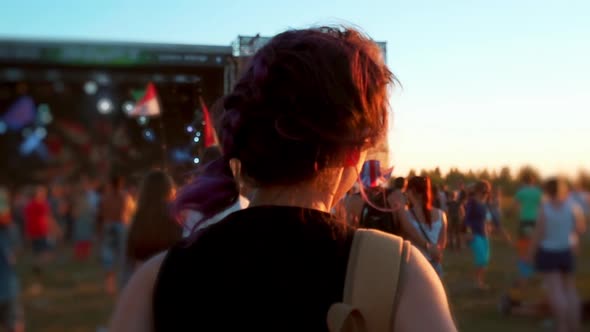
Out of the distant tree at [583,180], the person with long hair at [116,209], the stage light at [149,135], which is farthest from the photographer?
the stage light at [149,135]

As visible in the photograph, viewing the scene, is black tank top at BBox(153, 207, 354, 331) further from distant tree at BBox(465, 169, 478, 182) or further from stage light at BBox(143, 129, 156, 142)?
stage light at BBox(143, 129, 156, 142)

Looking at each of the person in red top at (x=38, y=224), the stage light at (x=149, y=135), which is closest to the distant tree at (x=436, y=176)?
the stage light at (x=149, y=135)

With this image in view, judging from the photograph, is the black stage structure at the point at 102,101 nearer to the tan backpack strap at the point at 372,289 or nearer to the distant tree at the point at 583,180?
the tan backpack strap at the point at 372,289

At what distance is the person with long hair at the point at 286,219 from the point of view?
2.94 feet

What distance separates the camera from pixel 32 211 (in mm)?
6387

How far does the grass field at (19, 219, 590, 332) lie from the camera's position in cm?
303

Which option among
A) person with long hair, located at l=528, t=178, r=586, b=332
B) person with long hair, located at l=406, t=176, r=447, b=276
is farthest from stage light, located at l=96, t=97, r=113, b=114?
person with long hair, located at l=528, t=178, r=586, b=332

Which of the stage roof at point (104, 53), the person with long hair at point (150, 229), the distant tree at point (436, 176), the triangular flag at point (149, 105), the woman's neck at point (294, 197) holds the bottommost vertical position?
the person with long hair at point (150, 229)

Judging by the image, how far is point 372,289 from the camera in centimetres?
85

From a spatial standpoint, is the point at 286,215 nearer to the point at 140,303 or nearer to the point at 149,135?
the point at 140,303

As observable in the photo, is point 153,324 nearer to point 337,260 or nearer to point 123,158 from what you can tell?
point 337,260

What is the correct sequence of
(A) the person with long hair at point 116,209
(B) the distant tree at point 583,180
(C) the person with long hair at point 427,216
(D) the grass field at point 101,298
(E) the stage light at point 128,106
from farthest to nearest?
(A) the person with long hair at point 116,209, (E) the stage light at point 128,106, (D) the grass field at point 101,298, (C) the person with long hair at point 427,216, (B) the distant tree at point 583,180

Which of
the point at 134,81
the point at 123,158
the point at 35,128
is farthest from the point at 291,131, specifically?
the point at 123,158

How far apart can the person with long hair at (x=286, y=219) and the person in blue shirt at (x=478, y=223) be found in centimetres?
91
